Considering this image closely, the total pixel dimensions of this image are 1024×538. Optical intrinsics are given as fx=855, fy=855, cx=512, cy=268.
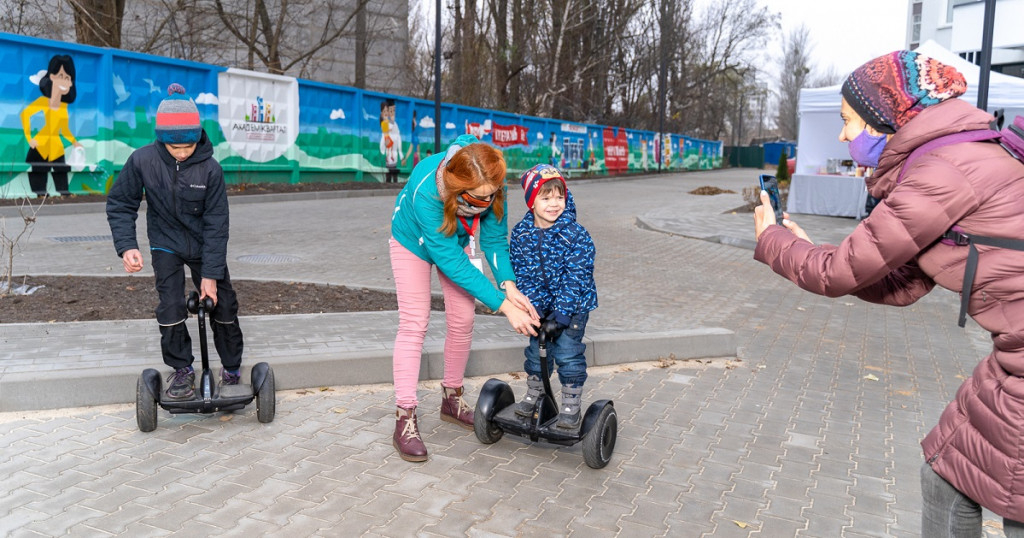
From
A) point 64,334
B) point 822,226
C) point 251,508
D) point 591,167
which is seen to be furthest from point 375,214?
point 591,167

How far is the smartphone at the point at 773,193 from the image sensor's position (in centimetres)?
267

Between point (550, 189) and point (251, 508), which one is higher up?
point (550, 189)

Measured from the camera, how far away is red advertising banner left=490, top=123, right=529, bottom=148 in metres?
29.9

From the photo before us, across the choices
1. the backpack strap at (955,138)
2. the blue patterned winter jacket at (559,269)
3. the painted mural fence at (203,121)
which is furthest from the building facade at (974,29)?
the backpack strap at (955,138)

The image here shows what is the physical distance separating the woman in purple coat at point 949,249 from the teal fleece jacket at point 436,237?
1.77 meters

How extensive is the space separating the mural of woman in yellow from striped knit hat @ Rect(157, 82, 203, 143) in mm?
12303

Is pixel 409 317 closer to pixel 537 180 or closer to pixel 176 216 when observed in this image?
pixel 537 180

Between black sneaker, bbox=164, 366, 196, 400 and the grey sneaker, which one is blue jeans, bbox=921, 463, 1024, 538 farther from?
black sneaker, bbox=164, 366, 196, 400

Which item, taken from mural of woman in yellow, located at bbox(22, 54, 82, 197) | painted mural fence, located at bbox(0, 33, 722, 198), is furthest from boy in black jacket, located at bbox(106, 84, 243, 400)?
mural of woman in yellow, located at bbox(22, 54, 82, 197)

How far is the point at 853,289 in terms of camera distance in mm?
2398

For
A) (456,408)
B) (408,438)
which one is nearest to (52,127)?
(456,408)

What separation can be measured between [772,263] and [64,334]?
5.10 m

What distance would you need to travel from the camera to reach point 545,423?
169 inches

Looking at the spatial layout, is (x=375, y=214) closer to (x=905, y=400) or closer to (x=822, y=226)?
→ (x=822, y=226)
